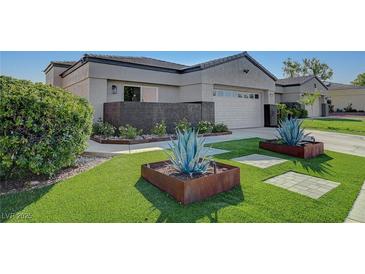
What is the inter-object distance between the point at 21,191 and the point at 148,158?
3.01m

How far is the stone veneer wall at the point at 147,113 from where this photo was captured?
33.9 feet

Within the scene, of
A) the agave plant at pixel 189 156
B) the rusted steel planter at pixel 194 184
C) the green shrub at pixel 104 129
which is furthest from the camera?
the green shrub at pixel 104 129

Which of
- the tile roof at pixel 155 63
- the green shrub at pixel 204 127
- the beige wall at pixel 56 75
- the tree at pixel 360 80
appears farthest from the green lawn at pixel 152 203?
the tree at pixel 360 80

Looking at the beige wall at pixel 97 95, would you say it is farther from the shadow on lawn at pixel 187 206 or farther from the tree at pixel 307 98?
the tree at pixel 307 98

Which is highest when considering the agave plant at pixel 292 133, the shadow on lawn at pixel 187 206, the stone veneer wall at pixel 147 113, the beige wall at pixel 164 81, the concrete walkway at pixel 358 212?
the beige wall at pixel 164 81

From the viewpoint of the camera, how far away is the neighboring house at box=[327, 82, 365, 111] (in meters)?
37.5

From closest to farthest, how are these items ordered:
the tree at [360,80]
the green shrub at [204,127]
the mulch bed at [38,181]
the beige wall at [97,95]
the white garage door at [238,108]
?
the mulch bed at [38,181] < the beige wall at [97,95] < the green shrub at [204,127] < the white garage door at [238,108] < the tree at [360,80]

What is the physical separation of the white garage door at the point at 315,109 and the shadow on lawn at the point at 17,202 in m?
28.6

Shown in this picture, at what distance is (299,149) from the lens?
282 inches

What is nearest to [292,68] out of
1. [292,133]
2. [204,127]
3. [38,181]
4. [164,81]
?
[164,81]

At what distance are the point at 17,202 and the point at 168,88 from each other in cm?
1158
